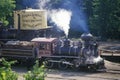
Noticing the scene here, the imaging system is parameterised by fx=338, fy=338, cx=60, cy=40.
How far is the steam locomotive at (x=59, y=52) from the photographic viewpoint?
22.0 metres

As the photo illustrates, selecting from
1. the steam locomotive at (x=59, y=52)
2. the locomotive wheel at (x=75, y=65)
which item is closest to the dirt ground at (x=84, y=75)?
the locomotive wheel at (x=75, y=65)

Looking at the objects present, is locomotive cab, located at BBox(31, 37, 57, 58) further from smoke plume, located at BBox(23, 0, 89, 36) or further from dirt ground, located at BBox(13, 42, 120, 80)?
smoke plume, located at BBox(23, 0, 89, 36)

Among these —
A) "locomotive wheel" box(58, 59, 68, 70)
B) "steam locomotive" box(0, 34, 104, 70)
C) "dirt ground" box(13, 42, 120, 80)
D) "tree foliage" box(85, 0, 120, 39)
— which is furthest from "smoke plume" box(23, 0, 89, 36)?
"locomotive wheel" box(58, 59, 68, 70)

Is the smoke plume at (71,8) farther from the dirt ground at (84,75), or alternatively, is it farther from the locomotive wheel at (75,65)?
the locomotive wheel at (75,65)

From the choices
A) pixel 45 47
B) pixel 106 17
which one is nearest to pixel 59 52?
pixel 45 47

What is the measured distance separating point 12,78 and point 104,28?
34.4 metres

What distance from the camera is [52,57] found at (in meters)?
23.1

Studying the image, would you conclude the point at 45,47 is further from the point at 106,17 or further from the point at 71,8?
the point at 71,8

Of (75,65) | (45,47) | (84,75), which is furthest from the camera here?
(45,47)

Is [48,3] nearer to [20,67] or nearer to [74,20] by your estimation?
[74,20]

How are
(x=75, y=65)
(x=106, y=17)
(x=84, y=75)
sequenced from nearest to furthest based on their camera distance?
1. (x=84, y=75)
2. (x=75, y=65)
3. (x=106, y=17)

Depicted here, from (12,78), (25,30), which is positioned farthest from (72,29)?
(12,78)

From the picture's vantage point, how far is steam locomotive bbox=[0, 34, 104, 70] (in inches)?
866

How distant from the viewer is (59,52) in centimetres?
2311
